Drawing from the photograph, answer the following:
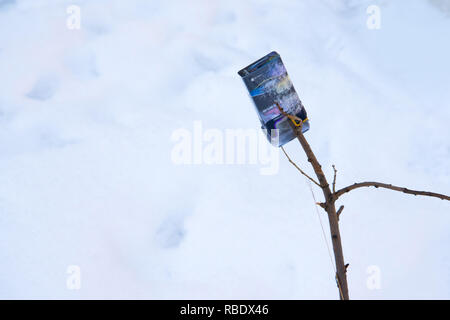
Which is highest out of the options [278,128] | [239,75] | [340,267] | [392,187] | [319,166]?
[239,75]

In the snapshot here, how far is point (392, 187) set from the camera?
11.5 feet

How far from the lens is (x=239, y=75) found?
3.63 m

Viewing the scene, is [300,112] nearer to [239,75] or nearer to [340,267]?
[239,75]

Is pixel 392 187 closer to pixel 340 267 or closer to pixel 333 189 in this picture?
pixel 333 189
